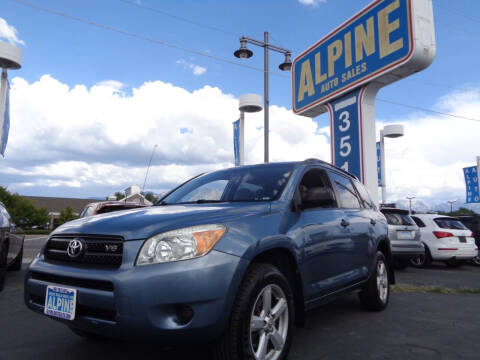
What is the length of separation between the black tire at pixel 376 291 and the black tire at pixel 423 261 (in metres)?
5.97

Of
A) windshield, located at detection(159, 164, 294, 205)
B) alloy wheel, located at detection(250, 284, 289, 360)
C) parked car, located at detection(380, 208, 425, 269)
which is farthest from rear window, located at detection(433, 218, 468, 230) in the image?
alloy wheel, located at detection(250, 284, 289, 360)

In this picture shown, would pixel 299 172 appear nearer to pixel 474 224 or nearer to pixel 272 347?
pixel 272 347

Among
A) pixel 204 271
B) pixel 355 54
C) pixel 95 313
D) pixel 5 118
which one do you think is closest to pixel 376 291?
pixel 204 271

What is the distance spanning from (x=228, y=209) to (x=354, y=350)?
175cm

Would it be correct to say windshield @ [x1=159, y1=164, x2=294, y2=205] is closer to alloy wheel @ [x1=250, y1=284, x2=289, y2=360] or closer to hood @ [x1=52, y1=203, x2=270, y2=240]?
hood @ [x1=52, y1=203, x2=270, y2=240]

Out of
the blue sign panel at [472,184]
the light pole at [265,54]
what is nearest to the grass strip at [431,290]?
the light pole at [265,54]

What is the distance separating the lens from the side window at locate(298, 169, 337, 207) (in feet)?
11.7

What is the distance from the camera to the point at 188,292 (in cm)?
223

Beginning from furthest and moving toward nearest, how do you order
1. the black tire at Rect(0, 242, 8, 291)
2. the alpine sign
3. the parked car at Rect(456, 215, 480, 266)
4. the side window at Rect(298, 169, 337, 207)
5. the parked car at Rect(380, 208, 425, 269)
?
the parked car at Rect(456, 215, 480, 266)
the parked car at Rect(380, 208, 425, 269)
the alpine sign
the black tire at Rect(0, 242, 8, 291)
the side window at Rect(298, 169, 337, 207)

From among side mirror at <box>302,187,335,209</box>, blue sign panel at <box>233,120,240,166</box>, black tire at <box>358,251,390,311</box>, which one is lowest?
black tire at <box>358,251,390,311</box>

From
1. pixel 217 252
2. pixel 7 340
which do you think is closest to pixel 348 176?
pixel 217 252

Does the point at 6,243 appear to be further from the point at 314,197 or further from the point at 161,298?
the point at 314,197

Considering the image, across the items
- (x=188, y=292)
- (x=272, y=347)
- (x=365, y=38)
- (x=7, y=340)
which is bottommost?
(x=7, y=340)

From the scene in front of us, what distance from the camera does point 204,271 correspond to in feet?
7.47
